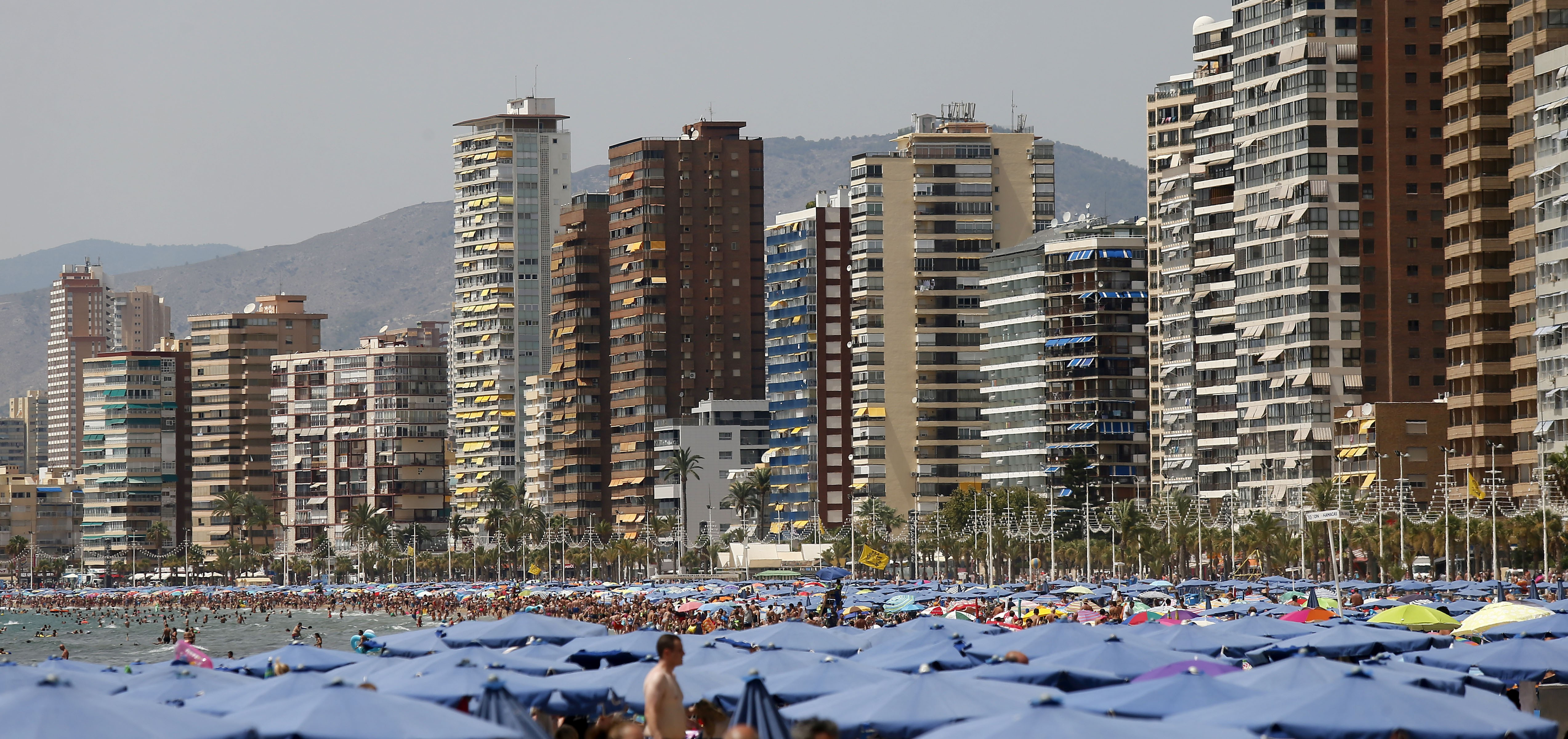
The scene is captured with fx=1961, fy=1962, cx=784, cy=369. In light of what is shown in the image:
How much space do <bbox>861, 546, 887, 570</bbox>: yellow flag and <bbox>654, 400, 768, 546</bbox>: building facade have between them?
354 feet

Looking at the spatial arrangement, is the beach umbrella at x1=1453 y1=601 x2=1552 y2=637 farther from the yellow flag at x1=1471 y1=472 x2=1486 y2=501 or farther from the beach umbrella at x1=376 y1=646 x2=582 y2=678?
the yellow flag at x1=1471 y1=472 x2=1486 y2=501

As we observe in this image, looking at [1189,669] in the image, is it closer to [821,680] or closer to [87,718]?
[821,680]

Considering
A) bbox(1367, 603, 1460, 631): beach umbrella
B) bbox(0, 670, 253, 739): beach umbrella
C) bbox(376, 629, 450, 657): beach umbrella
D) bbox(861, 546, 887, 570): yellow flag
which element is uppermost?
bbox(0, 670, 253, 739): beach umbrella

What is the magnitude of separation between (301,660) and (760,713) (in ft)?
42.9

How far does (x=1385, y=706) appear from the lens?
19.7m

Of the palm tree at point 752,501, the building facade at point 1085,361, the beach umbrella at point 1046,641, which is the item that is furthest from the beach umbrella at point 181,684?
the palm tree at point 752,501

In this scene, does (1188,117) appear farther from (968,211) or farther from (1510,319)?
(1510,319)

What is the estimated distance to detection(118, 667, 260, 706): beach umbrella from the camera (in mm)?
24328

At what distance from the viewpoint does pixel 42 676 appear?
70.2 feet

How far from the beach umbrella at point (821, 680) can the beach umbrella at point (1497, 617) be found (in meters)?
17.1

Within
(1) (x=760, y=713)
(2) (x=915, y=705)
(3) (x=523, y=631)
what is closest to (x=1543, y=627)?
(2) (x=915, y=705)

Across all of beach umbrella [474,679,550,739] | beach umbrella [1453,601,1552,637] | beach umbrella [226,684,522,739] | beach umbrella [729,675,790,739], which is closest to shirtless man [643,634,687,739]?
beach umbrella [226,684,522,739]

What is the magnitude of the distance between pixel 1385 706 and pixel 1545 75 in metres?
91.5

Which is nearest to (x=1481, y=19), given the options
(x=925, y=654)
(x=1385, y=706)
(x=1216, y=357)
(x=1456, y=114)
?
(x=1456, y=114)
